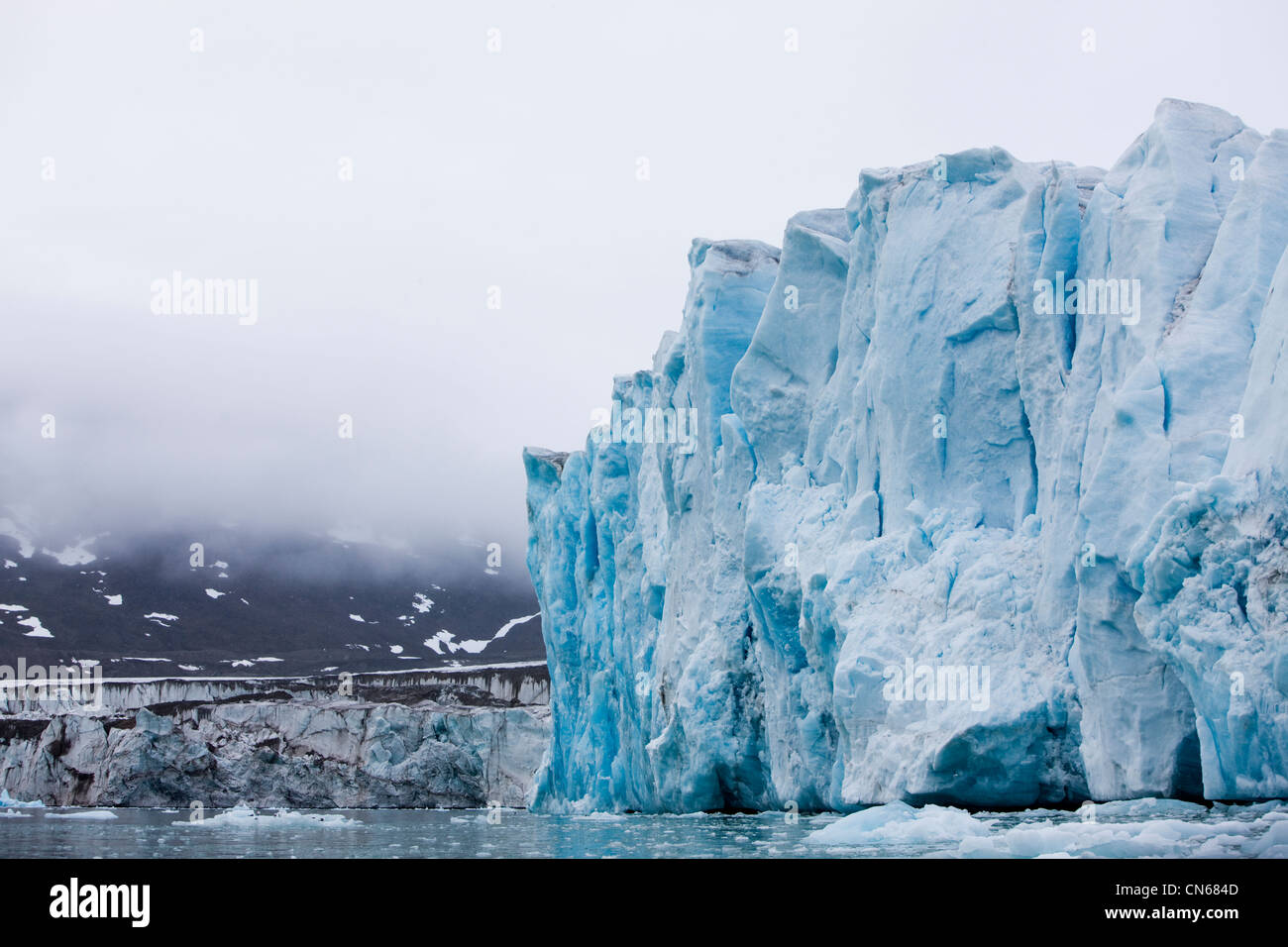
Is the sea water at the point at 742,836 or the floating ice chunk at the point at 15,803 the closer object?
the sea water at the point at 742,836

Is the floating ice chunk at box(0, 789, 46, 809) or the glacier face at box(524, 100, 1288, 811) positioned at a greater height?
the glacier face at box(524, 100, 1288, 811)

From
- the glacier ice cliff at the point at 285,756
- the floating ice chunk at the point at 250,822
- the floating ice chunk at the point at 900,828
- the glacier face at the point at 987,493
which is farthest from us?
the glacier ice cliff at the point at 285,756

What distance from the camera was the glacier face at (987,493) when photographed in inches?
500

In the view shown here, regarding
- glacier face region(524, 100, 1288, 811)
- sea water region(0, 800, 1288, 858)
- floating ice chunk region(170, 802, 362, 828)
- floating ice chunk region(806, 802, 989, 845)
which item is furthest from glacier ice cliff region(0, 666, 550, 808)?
floating ice chunk region(806, 802, 989, 845)

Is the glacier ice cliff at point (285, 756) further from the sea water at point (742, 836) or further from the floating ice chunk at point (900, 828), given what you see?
the floating ice chunk at point (900, 828)

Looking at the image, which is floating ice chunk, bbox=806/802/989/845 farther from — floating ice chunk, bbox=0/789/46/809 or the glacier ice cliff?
floating ice chunk, bbox=0/789/46/809

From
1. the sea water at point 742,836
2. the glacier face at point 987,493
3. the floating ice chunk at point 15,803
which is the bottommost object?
the floating ice chunk at point 15,803

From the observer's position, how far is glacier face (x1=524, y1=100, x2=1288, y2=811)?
1270 centimetres

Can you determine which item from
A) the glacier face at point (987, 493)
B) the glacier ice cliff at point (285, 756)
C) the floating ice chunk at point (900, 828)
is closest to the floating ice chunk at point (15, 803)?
the glacier ice cliff at point (285, 756)

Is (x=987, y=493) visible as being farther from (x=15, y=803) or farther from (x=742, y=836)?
(x=15, y=803)

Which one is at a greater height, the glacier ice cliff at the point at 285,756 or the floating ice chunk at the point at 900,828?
the floating ice chunk at the point at 900,828

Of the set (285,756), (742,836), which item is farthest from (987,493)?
(285,756)
